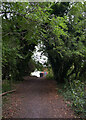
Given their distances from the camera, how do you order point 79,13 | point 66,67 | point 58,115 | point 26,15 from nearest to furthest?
1. point 26,15
2. point 58,115
3. point 79,13
4. point 66,67

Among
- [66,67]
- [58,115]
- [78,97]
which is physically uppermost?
[66,67]

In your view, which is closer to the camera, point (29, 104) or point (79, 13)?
point (29, 104)

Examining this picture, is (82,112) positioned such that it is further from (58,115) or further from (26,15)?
(26,15)

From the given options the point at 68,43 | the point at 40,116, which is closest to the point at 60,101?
the point at 40,116

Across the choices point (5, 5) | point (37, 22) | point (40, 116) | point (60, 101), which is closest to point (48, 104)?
point (60, 101)

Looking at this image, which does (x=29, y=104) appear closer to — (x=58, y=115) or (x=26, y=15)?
(x=58, y=115)

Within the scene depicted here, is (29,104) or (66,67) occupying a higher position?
(66,67)

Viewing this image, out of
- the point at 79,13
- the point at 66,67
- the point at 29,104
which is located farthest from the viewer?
the point at 66,67

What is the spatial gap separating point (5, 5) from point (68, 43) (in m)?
4.36

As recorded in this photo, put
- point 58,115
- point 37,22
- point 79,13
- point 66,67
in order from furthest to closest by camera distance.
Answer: point 66,67
point 79,13
point 58,115
point 37,22

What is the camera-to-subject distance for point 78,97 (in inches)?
193

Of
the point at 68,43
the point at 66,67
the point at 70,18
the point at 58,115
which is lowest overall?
the point at 58,115

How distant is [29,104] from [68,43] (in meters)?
4.05

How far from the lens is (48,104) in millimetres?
5938
